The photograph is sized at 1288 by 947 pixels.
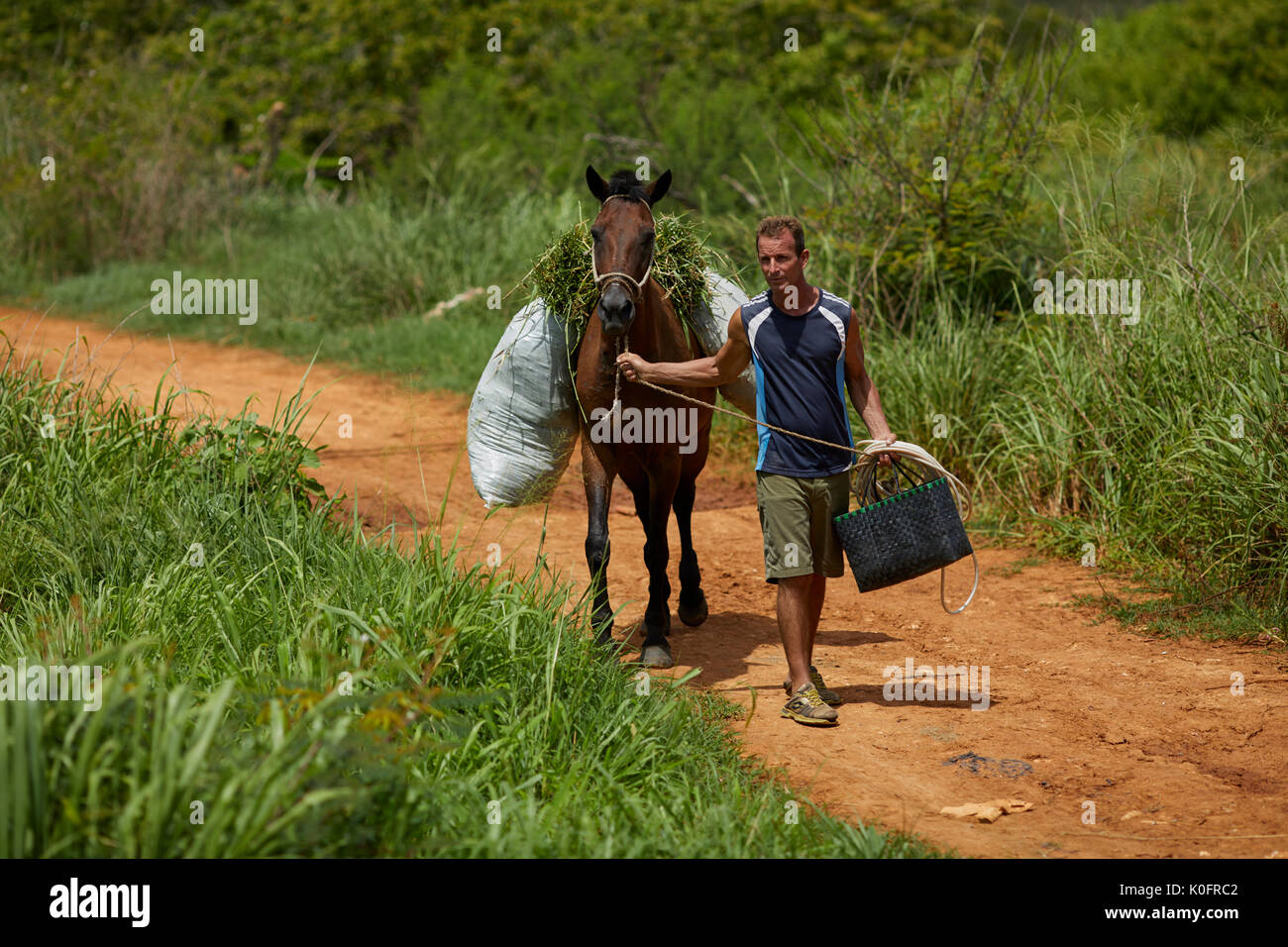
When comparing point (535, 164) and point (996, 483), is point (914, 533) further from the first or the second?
point (535, 164)

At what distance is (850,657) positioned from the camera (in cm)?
645

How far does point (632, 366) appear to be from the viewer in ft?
18.5

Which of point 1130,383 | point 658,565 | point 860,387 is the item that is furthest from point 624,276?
point 1130,383

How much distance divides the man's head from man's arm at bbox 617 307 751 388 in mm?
348

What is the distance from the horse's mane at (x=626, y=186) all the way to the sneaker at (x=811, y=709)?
2.35 m

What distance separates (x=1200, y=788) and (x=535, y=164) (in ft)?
39.3

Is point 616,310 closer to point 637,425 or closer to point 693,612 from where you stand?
point 637,425

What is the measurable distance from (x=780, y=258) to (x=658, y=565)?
1.81 metres

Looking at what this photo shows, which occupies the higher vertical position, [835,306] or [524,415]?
[835,306]

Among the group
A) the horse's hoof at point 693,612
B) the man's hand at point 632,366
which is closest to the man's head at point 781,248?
the man's hand at point 632,366

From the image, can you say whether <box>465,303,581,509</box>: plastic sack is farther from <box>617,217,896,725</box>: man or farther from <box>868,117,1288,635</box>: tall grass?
<box>868,117,1288,635</box>: tall grass

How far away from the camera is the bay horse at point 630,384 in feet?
18.1

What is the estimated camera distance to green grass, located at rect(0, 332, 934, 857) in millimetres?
3359
